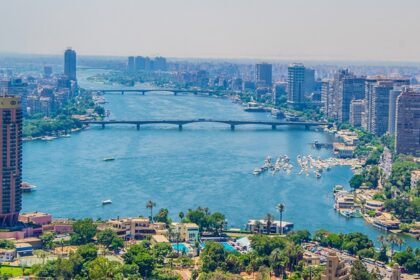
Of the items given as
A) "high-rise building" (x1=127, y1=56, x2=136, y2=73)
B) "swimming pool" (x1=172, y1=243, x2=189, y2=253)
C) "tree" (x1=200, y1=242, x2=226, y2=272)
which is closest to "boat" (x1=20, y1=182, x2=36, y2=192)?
"swimming pool" (x1=172, y1=243, x2=189, y2=253)

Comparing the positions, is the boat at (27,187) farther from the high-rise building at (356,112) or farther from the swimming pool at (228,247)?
the high-rise building at (356,112)

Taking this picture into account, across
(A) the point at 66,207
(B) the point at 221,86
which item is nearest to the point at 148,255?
(A) the point at 66,207

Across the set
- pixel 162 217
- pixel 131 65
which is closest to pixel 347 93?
pixel 162 217

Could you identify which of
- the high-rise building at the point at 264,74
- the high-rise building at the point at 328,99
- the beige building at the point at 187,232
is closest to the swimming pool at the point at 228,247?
the beige building at the point at 187,232

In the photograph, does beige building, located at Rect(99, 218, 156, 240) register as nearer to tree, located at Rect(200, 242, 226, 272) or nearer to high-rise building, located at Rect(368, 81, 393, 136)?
tree, located at Rect(200, 242, 226, 272)

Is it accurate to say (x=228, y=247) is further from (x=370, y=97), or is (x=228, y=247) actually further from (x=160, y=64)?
(x=160, y=64)

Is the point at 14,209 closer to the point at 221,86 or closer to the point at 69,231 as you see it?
the point at 69,231
